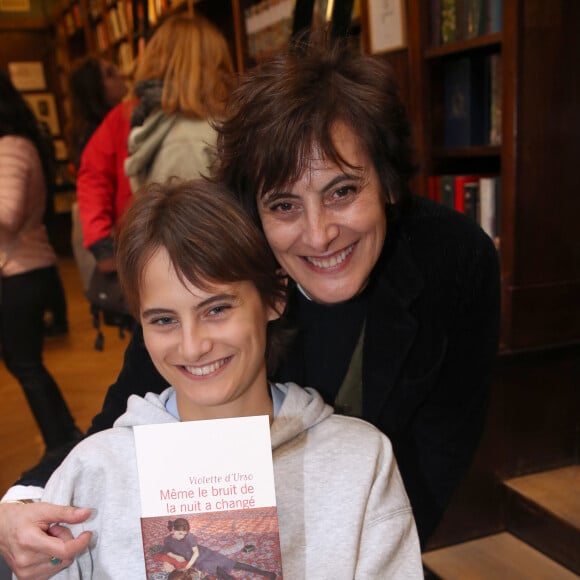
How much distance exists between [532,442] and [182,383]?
5.29 ft

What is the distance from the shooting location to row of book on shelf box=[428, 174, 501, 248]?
6.81ft

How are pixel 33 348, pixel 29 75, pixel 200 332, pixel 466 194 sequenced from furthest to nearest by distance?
pixel 29 75
pixel 33 348
pixel 466 194
pixel 200 332

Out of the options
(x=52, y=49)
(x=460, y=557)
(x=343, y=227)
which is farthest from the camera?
(x=52, y=49)

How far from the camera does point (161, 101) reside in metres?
1.87

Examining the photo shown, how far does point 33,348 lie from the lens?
7.47ft

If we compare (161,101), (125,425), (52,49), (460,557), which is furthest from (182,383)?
(52,49)

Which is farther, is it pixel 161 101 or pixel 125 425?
pixel 161 101

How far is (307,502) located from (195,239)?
1.15ft

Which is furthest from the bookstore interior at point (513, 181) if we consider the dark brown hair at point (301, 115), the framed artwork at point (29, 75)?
the framed artwork at point (29, 75)

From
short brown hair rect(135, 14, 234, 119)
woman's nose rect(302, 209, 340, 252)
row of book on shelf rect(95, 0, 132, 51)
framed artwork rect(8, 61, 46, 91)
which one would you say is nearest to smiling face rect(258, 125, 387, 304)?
woman's nose rect(302, 209, 340, 252)

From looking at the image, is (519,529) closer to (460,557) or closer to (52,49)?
(460,557)

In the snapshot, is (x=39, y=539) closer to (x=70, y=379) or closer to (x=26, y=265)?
(x=70, y=379)

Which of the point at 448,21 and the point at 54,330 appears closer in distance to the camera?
the point at 448,21

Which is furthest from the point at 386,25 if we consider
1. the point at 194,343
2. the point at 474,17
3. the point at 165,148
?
the point at 194,343
